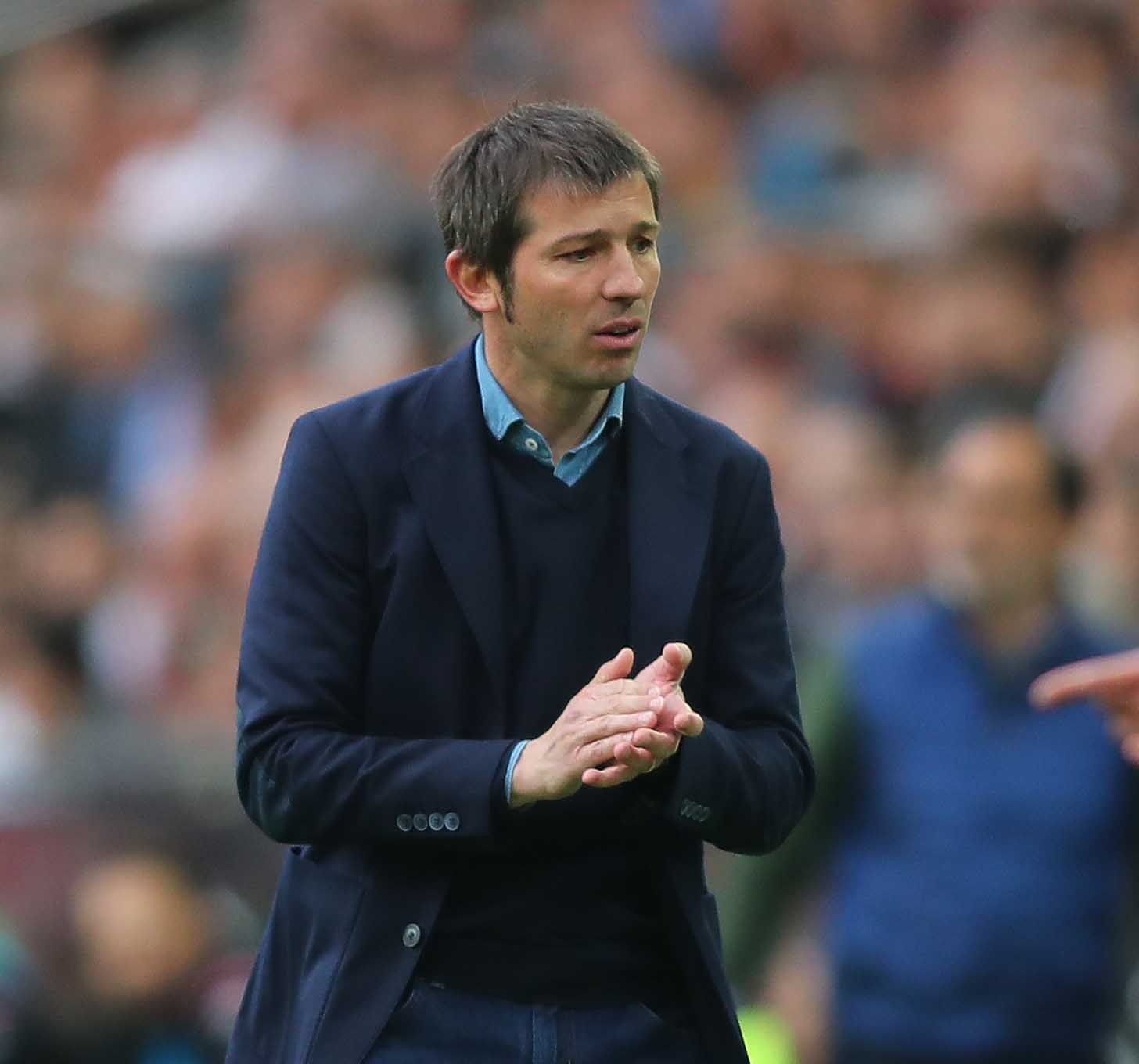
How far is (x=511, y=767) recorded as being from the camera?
303 cm

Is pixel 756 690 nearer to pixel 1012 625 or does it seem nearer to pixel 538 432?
pixel 538 432

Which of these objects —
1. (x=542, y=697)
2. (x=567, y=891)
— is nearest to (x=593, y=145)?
(x=542, y=697)

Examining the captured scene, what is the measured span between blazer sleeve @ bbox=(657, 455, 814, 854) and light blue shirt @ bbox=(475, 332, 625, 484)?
21 cm

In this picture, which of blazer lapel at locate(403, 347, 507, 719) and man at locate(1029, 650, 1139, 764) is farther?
man at locate(1029, 650, 1139, 764)

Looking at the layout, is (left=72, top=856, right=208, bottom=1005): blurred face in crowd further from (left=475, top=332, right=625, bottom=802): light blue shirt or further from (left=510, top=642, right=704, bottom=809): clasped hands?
(left=510, top=642, right=704, bottom=809): clasped hands

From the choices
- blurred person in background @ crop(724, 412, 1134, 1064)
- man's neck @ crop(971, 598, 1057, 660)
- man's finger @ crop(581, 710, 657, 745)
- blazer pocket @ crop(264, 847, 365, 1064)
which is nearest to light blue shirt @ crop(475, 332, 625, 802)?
man's finger @ crop(581, 710, 657, 745)

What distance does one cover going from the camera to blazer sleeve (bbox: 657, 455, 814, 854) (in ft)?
10.4

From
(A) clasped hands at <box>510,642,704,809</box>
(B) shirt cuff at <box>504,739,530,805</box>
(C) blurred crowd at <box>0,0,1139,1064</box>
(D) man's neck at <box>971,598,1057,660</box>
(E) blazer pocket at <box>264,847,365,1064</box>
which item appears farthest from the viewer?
(C) blurred crowd at <box>0,0,1139,1064</box>

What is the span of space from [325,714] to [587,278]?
2.11 ft

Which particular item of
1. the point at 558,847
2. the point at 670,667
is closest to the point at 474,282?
the point at 670,667

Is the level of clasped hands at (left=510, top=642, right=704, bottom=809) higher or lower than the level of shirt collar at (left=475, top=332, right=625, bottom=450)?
lower

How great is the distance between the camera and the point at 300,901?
10.6 ft

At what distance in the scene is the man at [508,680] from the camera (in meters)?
3.11

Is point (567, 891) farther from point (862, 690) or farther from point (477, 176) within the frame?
point (862, 690)
